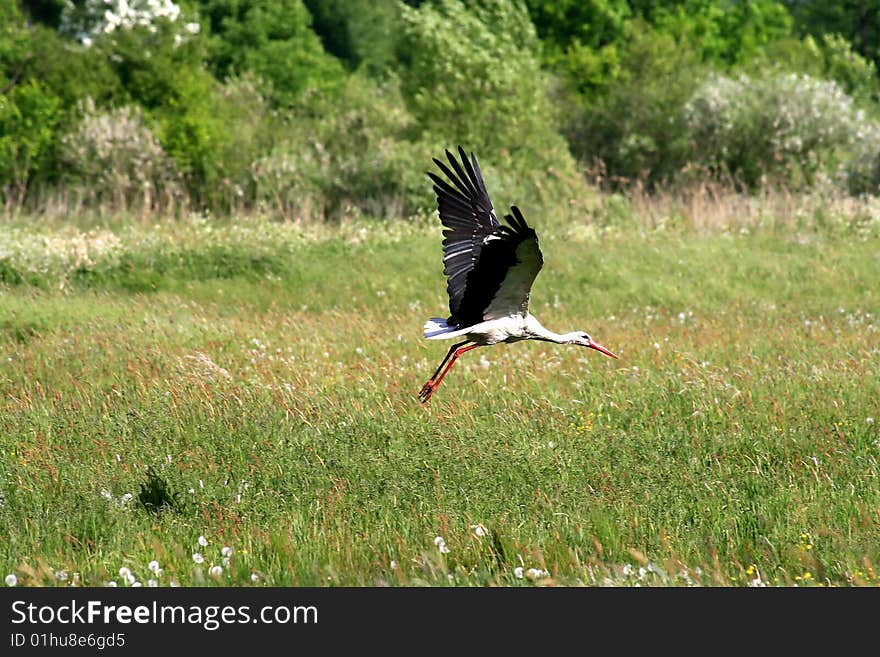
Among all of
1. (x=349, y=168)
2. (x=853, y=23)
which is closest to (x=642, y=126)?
(x=349, y=168)

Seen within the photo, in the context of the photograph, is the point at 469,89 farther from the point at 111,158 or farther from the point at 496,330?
the point at 496,330

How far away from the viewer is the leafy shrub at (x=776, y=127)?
24.8 metres

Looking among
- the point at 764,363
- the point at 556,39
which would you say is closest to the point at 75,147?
the point at 764,363

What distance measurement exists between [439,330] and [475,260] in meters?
0.58

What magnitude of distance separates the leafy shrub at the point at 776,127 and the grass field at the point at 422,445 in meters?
11.6

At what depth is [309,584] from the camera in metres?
5.71

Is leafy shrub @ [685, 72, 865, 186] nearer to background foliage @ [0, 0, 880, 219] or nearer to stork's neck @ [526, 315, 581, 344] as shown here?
background foliage @ [0, 0, 880, 219]

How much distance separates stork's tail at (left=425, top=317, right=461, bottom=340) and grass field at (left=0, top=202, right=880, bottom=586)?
52 centimetres

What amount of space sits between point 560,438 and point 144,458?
Answer: 2.64 metres

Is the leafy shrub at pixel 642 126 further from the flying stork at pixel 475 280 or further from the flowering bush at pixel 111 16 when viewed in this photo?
the flying stork at pixel 475 280

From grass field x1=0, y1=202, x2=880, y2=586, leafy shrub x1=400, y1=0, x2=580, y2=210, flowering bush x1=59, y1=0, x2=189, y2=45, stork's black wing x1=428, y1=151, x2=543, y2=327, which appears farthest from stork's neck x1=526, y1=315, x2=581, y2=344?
flowering bush x1=59, y1=0, x2=189, y2=45

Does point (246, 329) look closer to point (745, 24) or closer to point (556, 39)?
Answer: point (556, 39)

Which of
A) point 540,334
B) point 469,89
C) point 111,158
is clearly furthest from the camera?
point 469,89

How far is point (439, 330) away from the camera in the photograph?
27.8 ft
